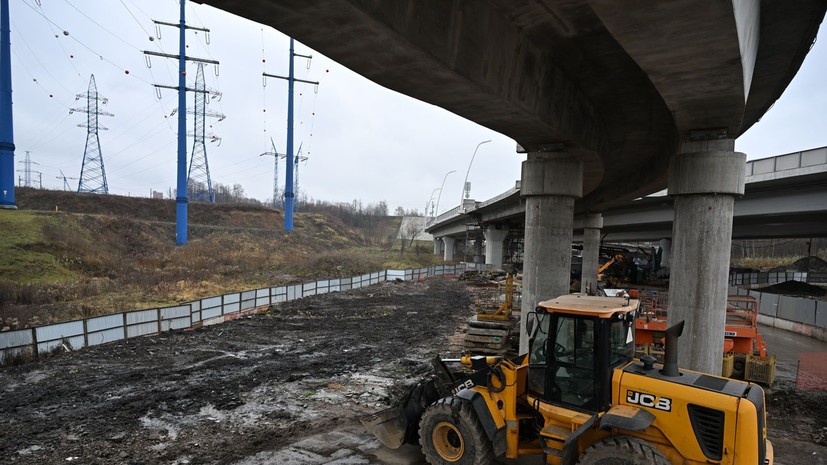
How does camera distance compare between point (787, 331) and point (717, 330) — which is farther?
point (787, 331)

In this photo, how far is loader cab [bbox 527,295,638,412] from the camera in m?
5.93

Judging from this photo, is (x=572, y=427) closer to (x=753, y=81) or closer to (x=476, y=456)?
(x=476, y=456)

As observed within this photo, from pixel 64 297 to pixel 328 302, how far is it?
1386cm

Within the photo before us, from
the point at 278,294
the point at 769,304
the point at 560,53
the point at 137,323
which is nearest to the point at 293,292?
the point at 278,294

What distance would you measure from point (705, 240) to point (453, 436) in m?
7.41

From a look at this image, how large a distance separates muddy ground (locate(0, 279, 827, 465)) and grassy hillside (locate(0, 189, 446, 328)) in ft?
25.4

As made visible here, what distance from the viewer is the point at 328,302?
88.7ft

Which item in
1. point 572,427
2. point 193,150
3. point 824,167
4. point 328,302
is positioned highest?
point 193,150

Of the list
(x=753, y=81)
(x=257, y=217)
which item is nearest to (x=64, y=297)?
(x=753, y=81)

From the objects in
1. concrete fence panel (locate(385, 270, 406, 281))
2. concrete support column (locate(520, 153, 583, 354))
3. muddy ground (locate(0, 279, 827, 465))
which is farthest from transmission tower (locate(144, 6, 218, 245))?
concrete support column (locate(520, 153, 583, 354))

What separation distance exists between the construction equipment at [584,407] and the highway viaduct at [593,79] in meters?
3.42

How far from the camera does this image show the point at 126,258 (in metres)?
38.9

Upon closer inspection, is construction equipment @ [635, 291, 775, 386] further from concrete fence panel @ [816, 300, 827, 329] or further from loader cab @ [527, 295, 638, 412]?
concrete fence panel @ [816, 300, 827, 329]

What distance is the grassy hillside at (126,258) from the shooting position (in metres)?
24.1
